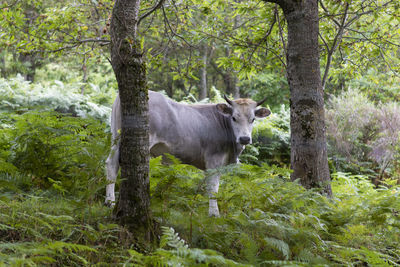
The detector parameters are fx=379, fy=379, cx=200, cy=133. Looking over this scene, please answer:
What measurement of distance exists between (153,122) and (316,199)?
262 cm

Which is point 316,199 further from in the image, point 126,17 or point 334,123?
point 334,123

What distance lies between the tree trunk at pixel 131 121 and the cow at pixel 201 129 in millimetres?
2499

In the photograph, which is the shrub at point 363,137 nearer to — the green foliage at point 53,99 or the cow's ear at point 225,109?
the cow's ear at point 225,109

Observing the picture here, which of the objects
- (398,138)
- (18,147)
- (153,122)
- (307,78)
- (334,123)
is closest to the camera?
(18,147)

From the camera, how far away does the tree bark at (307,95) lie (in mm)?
4715

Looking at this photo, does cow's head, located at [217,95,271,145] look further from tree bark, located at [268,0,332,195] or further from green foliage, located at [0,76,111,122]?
green foliage, located at [0,76,111,122]

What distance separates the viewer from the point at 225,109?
630 cm

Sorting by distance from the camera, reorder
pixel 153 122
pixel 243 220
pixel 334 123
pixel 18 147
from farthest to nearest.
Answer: pixel 334 123, pixel 153 122, pixel 18 147, pixel 243 220

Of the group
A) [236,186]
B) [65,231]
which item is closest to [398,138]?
[236,186]

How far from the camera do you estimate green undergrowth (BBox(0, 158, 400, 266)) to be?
2.46 metres

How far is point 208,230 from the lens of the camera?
311 centimetres

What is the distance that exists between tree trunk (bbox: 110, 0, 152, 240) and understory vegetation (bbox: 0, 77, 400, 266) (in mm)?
156

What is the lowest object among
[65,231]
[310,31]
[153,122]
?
[65,231]

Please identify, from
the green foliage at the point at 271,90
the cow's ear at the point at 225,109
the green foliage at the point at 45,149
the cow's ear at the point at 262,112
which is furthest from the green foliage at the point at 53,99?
the green foliage at the point at 271,90
